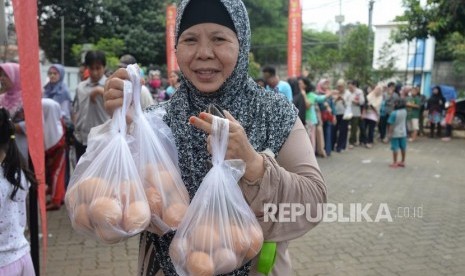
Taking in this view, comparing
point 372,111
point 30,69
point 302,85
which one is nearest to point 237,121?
point 30,69

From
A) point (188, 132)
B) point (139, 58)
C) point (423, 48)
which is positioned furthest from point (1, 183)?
point (139, 58)

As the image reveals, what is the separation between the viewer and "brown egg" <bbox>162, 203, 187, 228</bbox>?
4.18ft

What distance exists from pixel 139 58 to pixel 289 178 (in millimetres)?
23208

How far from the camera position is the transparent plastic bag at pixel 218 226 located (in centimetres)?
121

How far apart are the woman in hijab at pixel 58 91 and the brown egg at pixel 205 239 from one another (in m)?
5.03

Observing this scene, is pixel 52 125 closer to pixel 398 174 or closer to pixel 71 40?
pixel 398 174

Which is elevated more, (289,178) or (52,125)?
(289,178)

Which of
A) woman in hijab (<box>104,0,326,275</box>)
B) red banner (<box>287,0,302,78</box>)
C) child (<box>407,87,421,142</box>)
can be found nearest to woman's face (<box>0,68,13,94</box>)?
woman in hijab (<box>104,0,326,275</box>)

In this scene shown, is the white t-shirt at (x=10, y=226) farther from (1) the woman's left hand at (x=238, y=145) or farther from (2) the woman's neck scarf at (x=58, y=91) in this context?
(2) the woman's neck scarf at (x=58, y=91)

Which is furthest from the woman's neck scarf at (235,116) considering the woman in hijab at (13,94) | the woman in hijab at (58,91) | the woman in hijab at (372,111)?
the woman in hijab at (372,111)

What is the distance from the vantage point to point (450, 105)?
14.4m

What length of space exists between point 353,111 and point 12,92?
8663 millimetres

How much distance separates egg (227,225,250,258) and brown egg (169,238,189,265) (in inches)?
5.1

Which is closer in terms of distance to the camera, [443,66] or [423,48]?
[423,48]
